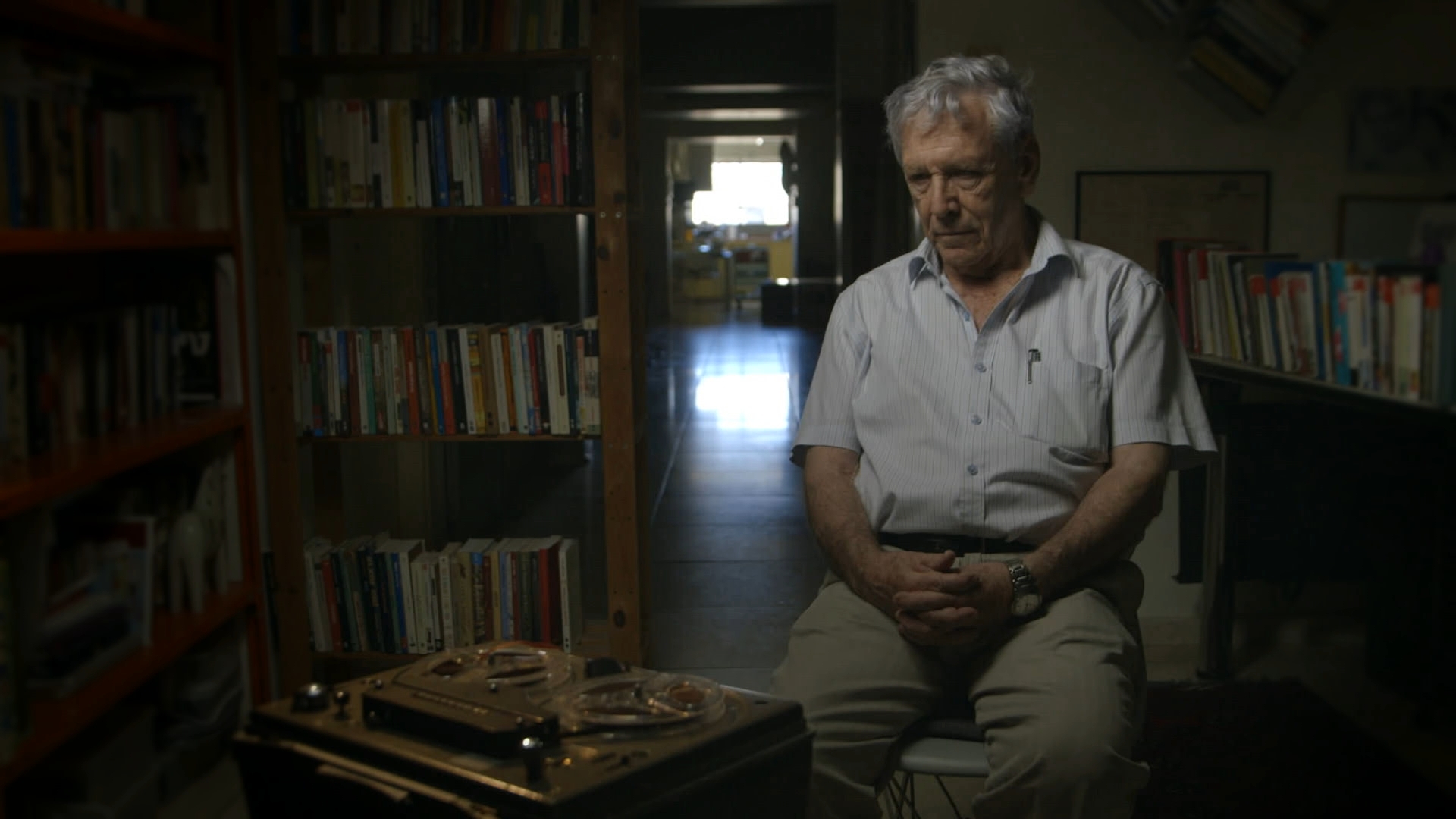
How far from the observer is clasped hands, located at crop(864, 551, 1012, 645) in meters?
1.72

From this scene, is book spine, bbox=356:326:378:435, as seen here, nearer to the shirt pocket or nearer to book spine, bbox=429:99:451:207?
book spine, bbox=429:99:451:207

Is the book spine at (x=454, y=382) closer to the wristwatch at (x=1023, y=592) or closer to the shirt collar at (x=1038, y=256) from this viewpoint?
the shirt collar at (x=1038, y=256)

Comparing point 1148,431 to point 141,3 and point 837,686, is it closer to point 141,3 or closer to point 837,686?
point 837,686

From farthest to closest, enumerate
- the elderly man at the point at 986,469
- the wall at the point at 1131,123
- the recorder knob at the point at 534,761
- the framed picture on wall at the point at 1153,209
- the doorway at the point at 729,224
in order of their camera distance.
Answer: the doorway at the point at 729,224 → the framed picture on wall at the point at 1153,209 → the elderly man at the point at 986,469 → the wall at the point at 1131,123 → the recorder knob at the point at 534,761

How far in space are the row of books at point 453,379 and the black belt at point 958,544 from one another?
1.14 m

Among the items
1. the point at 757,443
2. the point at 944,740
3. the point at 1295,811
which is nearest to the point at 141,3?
the point at 944,740

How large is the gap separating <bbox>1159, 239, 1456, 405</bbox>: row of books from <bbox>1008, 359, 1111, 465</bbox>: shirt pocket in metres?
0.30

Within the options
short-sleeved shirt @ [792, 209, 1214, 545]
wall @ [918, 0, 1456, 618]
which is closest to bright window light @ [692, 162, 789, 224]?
wall @ [918, 0, 1456, 618]

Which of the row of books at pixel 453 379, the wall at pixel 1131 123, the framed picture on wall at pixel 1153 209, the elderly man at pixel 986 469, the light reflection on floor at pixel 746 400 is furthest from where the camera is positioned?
the light reflection on floor at pixel 746 400

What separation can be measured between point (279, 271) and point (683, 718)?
1858 mm

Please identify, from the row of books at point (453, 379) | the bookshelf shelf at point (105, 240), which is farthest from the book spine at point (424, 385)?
the bookshelf shelf at point (105, 240)

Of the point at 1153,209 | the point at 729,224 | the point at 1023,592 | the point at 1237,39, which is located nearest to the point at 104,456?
the point at 1023,592

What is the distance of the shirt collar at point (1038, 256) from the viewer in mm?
1898

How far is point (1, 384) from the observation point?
1.88 m
